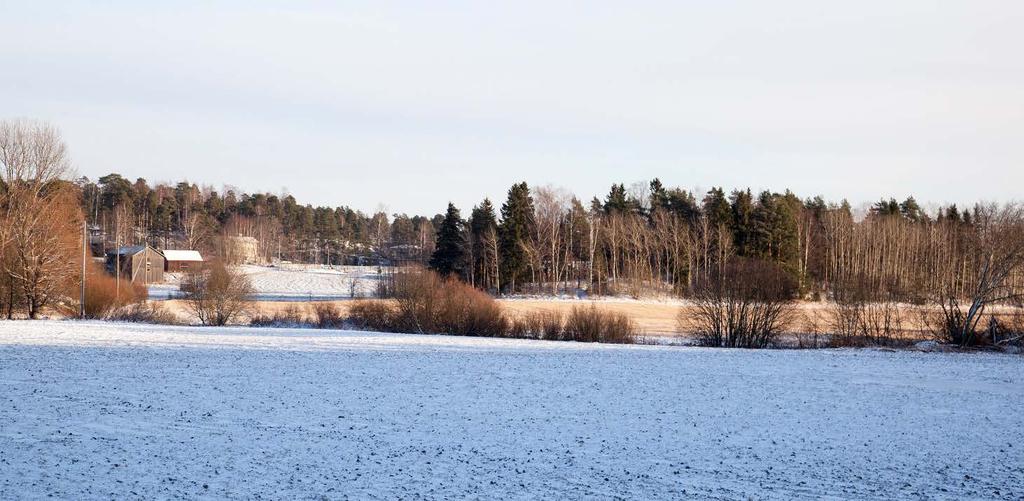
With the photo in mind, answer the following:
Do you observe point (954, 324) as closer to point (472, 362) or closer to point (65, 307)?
point (472, 362)

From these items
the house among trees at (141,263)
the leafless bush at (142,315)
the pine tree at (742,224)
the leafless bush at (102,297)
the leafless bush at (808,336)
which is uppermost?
the pine tree at (742,224)

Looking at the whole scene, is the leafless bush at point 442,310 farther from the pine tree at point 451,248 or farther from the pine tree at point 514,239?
the pine tree at point 451,248

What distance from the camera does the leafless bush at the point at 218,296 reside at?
4809cm

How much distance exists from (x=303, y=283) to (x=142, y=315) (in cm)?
4957

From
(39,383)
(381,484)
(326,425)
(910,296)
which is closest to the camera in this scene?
(381,484)

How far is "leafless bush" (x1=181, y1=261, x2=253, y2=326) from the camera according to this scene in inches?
1893

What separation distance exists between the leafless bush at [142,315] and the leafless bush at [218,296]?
1.84 metres

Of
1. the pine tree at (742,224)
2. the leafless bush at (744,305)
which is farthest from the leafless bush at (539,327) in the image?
the pine tree at (742,224)

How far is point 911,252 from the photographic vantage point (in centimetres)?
8519

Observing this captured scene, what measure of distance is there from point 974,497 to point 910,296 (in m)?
35.7

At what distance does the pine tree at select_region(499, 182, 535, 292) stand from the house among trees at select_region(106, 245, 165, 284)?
133 ft

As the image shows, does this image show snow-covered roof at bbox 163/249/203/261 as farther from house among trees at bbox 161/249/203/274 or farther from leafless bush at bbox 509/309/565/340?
leafless bush at bbox 509/309/565/340

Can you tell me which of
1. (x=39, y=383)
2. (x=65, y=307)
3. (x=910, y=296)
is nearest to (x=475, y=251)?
(x=65, y=307)

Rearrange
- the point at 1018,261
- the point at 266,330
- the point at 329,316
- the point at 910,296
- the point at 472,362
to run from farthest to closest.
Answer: the point at 329,316 < the point at 910,296 < the point at 266,330 < the point at 1018,261 < the point at 472,362
